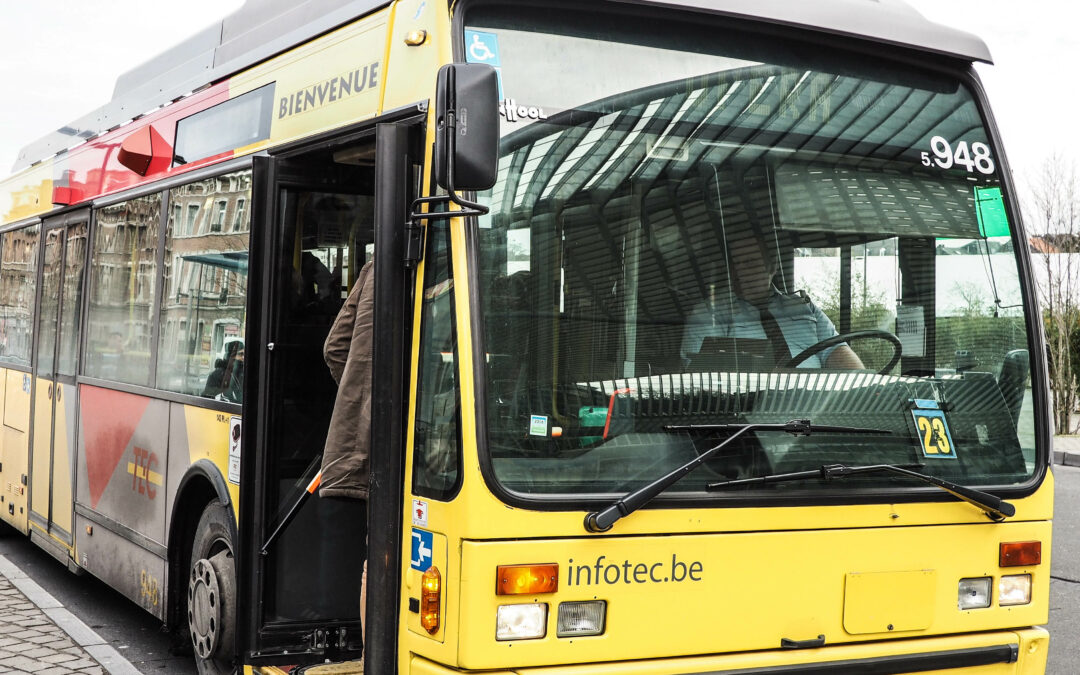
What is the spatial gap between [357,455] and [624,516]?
3.39 feet

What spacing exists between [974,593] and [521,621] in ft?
5.48

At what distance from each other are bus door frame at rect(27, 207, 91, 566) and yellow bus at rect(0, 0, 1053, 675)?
303cm

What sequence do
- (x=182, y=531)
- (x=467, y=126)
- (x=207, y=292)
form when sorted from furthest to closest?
1. (x=182, y=531)
2. (x=207, y=292)
3. (x=467, y=126)

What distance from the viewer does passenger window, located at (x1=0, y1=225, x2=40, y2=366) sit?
8.67 m

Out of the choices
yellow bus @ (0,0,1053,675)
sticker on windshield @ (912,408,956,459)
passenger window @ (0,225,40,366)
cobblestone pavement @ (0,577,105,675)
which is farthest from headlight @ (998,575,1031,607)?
passenger window @ (0,225,40,366)

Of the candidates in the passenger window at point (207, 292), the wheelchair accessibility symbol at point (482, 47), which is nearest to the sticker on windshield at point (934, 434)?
the wheelchair accessibility symbol at point (482, 47)

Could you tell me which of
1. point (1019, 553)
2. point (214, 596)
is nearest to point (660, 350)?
point (1019, 553)

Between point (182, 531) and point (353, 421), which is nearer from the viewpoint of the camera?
point (353, 421)

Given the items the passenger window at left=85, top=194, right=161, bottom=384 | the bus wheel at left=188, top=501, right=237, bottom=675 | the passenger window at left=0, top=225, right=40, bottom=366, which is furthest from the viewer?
the passenger window at left=0, top=225, right=40, bottom=366

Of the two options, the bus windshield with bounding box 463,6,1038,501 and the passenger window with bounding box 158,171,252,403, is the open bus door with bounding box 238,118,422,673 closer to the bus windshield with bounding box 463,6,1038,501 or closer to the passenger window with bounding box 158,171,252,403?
the passenger window with bounding box 158,171,252,403

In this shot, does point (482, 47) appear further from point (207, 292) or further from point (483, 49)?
point (207, 292)

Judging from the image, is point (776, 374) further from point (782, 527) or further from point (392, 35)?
point (392, 35)

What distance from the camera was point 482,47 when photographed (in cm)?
365

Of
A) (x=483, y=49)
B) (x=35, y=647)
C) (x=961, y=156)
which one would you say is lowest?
(x=35, y=647)
